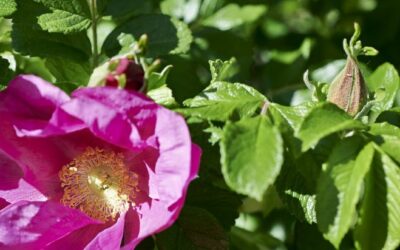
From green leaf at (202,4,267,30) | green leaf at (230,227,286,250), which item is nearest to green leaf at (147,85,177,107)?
green leaf at (230,227,286,250)

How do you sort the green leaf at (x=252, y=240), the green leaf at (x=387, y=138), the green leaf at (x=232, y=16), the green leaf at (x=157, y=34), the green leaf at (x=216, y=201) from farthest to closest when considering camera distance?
the green leaf at (x=232, y=16)
the green leaf at (x=252, y=240)
the green leaf at (x=157, y=34)
the green leaf at (x=216, y=201)
the green leaf at (x=387, y=138)

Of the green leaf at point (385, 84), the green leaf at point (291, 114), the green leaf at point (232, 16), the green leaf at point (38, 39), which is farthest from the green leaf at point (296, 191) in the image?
the green leaf at point (232, 16)

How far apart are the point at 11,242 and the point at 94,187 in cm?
23

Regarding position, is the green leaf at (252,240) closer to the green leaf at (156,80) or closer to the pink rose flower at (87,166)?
the pink rose flower at (87,166)

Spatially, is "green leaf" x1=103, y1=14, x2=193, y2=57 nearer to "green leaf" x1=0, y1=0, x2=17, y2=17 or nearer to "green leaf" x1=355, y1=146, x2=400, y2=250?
"green leaf" x1=0, y1=0, x2=17, y2=17

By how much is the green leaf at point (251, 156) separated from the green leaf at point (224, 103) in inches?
2.6

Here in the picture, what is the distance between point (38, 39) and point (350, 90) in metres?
0.60

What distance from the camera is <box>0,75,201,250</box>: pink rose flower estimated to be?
1133 millimetres

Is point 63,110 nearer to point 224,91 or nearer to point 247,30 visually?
point 224,91

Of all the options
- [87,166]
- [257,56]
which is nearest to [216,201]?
[87,166]

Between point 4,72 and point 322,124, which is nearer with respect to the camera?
point 322,124

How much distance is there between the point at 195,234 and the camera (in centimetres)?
134

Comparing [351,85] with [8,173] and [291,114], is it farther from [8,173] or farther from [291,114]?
[8,173]

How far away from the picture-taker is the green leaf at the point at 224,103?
1.20 meters
